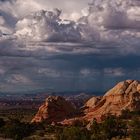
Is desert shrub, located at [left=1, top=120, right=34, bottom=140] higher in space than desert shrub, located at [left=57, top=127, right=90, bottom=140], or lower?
Answer: higher

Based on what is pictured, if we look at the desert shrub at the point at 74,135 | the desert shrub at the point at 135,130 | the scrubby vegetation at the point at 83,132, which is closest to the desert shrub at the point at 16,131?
the scrubby vegetation at the point at 83,132

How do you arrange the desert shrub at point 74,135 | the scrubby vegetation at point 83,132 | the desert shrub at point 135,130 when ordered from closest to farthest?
the desert shrub at point 135,130
the desert shrub at point 74,135
the scrubby vegetation at point 83,132

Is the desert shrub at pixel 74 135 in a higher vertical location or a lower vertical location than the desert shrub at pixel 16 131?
lower

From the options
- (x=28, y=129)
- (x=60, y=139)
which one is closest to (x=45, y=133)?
(x=28, y=129)

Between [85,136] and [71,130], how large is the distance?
10707 mm

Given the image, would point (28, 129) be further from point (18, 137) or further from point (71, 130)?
point (71, 130)

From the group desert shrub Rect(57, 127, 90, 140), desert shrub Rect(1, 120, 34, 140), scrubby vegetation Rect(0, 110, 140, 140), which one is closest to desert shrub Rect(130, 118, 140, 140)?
scrubby vegetation Rect(0, 110, 140, 140)

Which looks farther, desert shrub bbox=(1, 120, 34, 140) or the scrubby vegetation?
desert shrub bbox=(1, 120, 34, 140)

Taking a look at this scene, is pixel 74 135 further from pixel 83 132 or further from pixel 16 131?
pixel 16 131

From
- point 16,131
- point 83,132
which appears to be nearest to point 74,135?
point 83,132

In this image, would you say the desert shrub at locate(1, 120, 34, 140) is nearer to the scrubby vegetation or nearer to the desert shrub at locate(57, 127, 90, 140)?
the scrubby vegetation

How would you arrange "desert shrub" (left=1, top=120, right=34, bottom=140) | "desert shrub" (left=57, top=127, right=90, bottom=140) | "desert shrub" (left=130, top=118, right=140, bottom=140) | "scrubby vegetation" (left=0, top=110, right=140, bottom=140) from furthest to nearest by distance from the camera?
"desert shrub" (left=1, top=120, right=34, bottom=140) < "scrubby vegetation" (left=0, top=110, right=140, bottom=140) < "desert shrub" (left=57, top=127, right=90, bottom=140) < "desert shrub" (left=130, top=118, right=140, bottom=140)

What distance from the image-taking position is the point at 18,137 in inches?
6954

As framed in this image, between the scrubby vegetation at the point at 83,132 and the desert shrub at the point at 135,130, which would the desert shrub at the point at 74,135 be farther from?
the desert shrub at the point at 135,130
